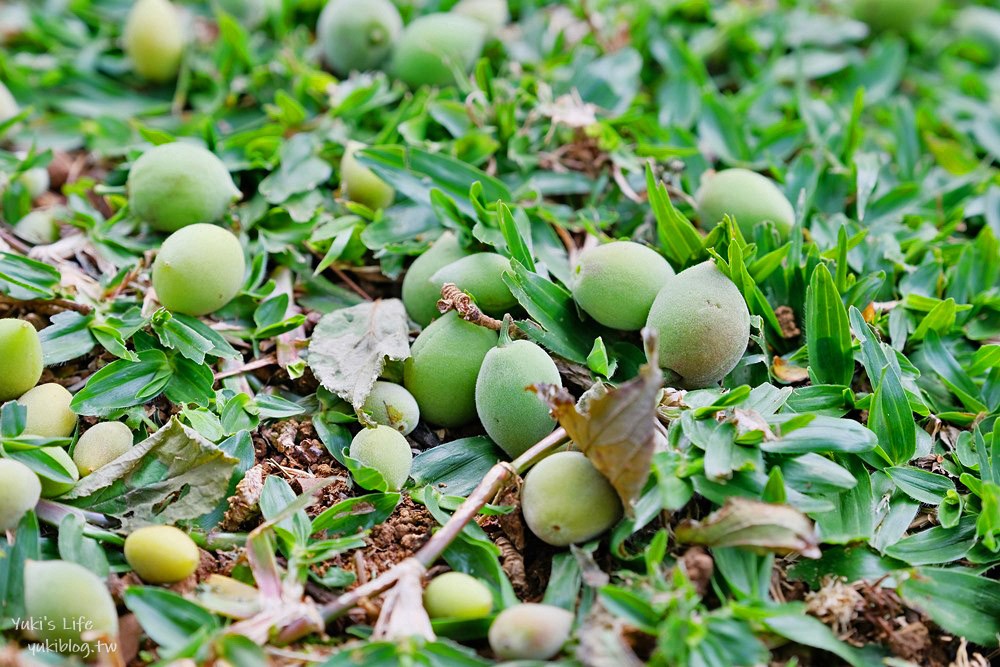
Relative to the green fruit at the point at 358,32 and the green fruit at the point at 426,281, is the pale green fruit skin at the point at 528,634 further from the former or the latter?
the green fruit at the point at 358,32

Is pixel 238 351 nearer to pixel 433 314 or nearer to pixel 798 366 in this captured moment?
pixel 433 314

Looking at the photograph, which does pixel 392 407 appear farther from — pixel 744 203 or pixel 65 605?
pixel 744 203

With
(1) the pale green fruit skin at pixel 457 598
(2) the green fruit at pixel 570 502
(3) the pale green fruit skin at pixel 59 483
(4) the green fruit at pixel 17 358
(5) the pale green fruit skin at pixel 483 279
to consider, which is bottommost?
(1) the pale green fruit skin at pixel 457 598

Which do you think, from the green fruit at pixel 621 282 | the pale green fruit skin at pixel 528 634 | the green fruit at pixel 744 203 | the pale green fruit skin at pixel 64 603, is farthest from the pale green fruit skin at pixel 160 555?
the green fruit at pixel 744 203

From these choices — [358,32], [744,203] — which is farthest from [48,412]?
[744,203]

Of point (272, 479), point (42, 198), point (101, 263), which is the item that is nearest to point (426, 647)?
point (272, 479)
